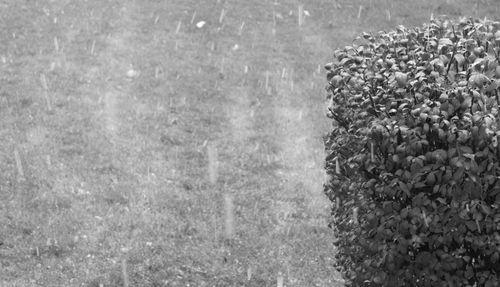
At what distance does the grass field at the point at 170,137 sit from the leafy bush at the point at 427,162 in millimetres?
2963

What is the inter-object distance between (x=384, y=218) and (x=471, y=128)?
105 cm

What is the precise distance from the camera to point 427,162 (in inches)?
206

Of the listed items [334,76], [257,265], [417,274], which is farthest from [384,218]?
[257,265]

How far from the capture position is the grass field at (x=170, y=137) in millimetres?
8664

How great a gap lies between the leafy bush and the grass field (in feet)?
9.72

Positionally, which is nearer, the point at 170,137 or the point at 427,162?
the point at 427,162

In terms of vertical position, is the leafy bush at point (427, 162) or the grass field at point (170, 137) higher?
the leafy bush at point (427, 162)

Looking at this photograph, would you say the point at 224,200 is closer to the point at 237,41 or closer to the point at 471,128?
the point at 471,128

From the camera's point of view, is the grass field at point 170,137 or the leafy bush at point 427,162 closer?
the leafy bush at point 427,162

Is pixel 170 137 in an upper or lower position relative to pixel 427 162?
lower

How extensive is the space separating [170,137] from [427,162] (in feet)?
24.2

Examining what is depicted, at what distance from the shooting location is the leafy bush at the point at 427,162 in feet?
16.6

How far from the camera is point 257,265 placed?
8680 mm

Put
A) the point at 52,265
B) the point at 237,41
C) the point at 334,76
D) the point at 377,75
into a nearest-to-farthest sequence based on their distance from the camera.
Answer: the point at 377,75, the point at 334,76, the point at 52,265, the point at 237,41
